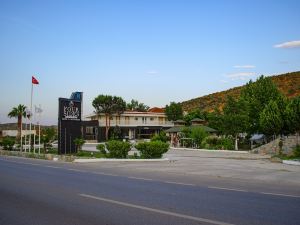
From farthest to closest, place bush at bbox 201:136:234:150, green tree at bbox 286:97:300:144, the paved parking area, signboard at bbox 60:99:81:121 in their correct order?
bush at bbox 201:136:234:150 → signboard at bbox 60:99:81:121 → green tree at bbox 286:97:300:144 → the paved parking area

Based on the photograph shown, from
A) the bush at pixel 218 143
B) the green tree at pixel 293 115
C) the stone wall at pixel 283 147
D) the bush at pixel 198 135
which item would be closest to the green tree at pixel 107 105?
the bush at pixel 198 135

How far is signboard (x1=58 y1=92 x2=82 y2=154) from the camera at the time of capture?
34531 millimetres

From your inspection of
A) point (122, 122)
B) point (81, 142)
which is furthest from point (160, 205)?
point (122, 122)

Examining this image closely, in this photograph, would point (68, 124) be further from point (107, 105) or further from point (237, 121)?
point (107, 105)

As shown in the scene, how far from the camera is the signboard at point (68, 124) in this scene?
34531mm

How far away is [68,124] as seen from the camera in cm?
3544

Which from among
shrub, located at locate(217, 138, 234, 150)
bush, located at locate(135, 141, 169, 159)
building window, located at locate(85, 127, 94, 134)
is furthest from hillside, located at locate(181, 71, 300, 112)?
bush, located at locate(135, 141, 169, 159)

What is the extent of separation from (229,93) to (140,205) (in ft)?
357

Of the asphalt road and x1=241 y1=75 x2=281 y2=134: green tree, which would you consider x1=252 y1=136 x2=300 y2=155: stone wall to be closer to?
x1=241 y1=75 x2=281 y2=134: green tree

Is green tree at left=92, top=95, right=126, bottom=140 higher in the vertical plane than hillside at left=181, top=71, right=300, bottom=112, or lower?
lower

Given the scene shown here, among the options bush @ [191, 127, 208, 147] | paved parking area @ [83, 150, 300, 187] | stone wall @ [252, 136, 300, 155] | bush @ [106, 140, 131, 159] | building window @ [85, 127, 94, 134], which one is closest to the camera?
paved parking area @ [83, 150, 300, 187]

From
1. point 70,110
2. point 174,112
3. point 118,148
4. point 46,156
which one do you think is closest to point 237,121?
point 118,148

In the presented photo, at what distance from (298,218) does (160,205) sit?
119 inches

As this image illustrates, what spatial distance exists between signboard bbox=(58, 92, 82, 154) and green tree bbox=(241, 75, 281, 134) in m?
19.5
